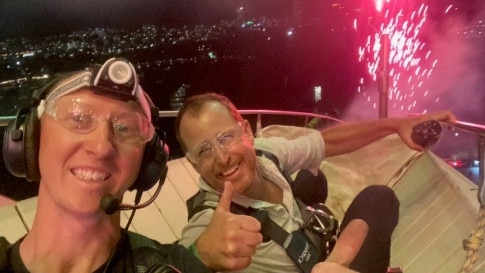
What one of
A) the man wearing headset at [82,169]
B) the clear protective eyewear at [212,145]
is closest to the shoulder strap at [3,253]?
the man wearing headset at [82,169]

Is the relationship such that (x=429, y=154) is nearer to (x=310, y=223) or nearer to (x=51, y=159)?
(x=310, y=223)

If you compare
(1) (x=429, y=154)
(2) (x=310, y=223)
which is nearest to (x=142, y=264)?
(2) (x=310, y=223)

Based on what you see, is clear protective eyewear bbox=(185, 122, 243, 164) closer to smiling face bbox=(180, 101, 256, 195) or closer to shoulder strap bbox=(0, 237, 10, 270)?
smiling face bbox=(180, 101, 256, 195)

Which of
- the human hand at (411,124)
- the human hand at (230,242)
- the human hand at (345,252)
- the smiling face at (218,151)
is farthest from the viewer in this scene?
the human hand at (411,124)

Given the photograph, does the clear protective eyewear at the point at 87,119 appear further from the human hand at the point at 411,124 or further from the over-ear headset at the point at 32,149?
the human hand at the point at 411,124

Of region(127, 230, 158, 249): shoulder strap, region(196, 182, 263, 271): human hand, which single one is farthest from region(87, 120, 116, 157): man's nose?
region(196, 182, 263, 271): human hand
